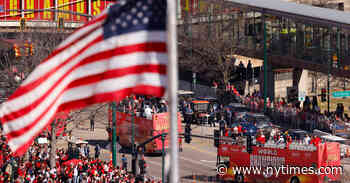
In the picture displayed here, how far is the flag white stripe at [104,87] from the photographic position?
8.67 m

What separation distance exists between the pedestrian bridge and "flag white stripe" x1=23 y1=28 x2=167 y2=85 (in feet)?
114

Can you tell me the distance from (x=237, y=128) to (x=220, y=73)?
74.1 ft

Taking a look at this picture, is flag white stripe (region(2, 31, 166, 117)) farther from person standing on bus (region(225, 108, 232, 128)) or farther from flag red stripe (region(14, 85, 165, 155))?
person standing on bus (region(225, 108, 232, 128))

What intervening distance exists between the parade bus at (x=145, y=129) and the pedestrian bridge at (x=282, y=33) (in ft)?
41.6

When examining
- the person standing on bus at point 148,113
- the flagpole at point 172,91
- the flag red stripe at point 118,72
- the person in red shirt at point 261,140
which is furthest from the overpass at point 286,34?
the flagpole at point 172,91

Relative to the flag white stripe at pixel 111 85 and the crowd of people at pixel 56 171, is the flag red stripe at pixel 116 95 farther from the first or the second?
the crowd of people at pixel 56 171

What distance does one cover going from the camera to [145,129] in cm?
3606

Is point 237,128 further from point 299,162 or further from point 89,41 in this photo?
point 89,41

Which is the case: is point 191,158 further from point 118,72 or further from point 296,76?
point 118,72

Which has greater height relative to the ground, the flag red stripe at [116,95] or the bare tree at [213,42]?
the bare tree at [213,42]

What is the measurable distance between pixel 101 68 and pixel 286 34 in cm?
4097

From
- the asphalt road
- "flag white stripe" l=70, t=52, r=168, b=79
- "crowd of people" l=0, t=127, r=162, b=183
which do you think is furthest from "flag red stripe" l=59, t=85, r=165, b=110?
the asphalt road

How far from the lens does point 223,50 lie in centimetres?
5475

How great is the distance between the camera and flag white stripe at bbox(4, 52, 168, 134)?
28.6ft
